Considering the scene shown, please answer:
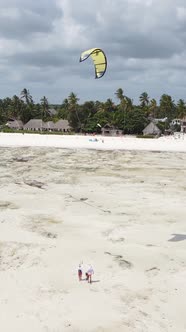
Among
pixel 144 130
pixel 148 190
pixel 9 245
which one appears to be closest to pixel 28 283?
pixel 9 245

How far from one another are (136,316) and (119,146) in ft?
99.5

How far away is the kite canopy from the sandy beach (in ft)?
15.9

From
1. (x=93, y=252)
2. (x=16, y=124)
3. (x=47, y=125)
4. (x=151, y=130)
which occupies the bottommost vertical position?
(x=93, y=252)

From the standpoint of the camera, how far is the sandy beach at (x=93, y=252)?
23.5ft

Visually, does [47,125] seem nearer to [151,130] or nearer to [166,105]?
[151,130]

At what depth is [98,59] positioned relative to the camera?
18047mm

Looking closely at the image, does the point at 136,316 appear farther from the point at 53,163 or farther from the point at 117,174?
the point at 53,163

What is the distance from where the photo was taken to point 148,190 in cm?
1728

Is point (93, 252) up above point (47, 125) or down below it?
below

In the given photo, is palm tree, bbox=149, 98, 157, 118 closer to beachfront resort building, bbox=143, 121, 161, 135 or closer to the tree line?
the tree line

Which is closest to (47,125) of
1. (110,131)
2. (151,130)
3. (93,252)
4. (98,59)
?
(110,131)

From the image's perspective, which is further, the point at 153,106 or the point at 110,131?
the point at 153,106

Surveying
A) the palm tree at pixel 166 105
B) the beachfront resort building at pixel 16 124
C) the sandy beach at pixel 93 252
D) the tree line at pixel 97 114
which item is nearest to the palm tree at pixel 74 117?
the tree line at pixel 97 114

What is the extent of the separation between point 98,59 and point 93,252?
1049cm
